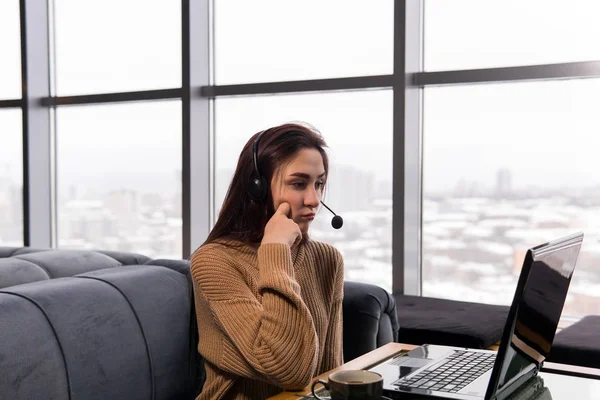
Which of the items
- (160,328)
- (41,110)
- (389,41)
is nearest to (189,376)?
(160,328)

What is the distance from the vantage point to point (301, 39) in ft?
12.3

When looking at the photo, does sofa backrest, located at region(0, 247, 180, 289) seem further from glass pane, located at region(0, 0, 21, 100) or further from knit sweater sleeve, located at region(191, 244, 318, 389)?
glass pane, located at region(0, 0, 21, 100)

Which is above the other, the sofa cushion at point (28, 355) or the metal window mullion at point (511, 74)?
the metal window mullion at point (511, 74)

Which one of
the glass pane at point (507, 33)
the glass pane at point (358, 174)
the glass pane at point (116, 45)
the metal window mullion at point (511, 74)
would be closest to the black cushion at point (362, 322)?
the glass pane at point (358, 174)

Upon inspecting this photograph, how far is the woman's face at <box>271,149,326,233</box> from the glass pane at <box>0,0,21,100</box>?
3576mm

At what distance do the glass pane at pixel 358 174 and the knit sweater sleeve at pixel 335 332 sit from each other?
5.63 feet

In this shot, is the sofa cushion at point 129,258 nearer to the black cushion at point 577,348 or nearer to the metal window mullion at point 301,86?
the metal window mullion at point 301,86

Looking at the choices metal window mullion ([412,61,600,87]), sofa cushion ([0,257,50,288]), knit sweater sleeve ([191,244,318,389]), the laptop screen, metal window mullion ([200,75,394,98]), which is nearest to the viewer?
the laptop screen

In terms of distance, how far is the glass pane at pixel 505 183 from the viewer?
3.12 metres

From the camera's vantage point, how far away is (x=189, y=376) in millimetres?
2021

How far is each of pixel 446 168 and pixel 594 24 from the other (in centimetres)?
92

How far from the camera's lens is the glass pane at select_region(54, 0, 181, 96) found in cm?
413

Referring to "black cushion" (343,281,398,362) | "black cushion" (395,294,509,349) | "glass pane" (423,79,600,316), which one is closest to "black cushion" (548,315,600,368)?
"black cushion" (395,294,509,349)

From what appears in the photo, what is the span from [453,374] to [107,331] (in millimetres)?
880
